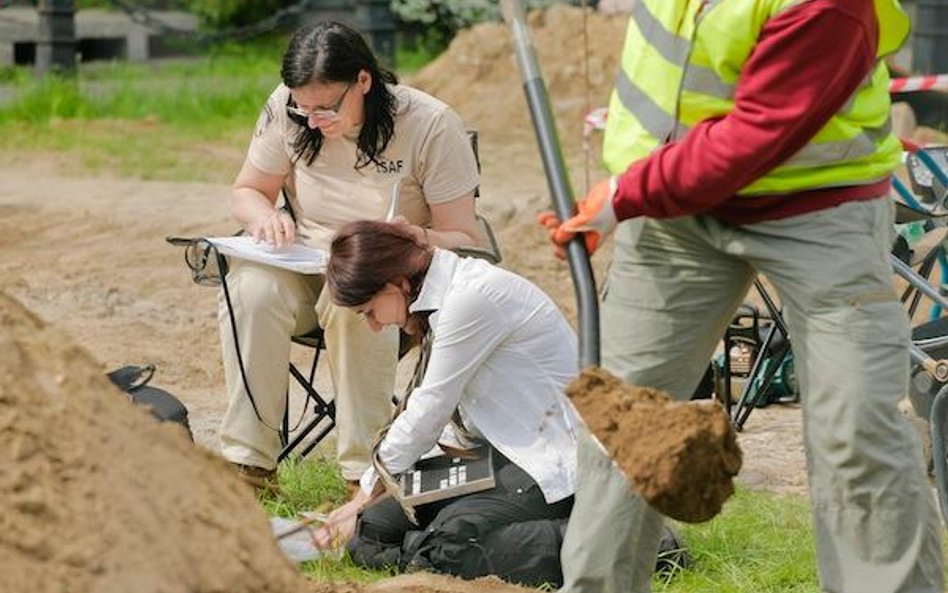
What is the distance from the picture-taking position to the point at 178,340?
8703mm

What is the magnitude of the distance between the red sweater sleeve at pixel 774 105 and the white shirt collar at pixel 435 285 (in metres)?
1.49

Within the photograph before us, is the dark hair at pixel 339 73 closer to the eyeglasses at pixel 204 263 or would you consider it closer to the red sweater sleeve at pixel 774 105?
the eyeglasses at pixel 204 263

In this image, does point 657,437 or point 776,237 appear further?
point 776,237

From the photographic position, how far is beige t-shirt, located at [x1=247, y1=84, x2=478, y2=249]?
6480mm

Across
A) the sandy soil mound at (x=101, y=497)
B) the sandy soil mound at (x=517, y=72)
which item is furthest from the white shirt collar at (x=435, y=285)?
the sandy soil mound at (x=517, y=72)

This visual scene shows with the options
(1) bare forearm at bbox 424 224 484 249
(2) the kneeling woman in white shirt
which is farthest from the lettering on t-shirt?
(2) the kneeling woman in white shirt

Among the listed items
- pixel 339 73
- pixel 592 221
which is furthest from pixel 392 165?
pixel 592 221

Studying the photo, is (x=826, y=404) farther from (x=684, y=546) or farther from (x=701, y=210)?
(x=684, y=546)

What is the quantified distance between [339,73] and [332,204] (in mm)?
437

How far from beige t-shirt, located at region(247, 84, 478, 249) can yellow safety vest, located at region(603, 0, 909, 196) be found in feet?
6.82

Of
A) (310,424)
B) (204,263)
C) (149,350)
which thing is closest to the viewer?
(204,263)

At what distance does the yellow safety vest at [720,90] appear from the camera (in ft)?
13.8

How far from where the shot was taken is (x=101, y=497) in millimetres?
3508

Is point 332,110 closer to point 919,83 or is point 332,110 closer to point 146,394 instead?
point 146,394
